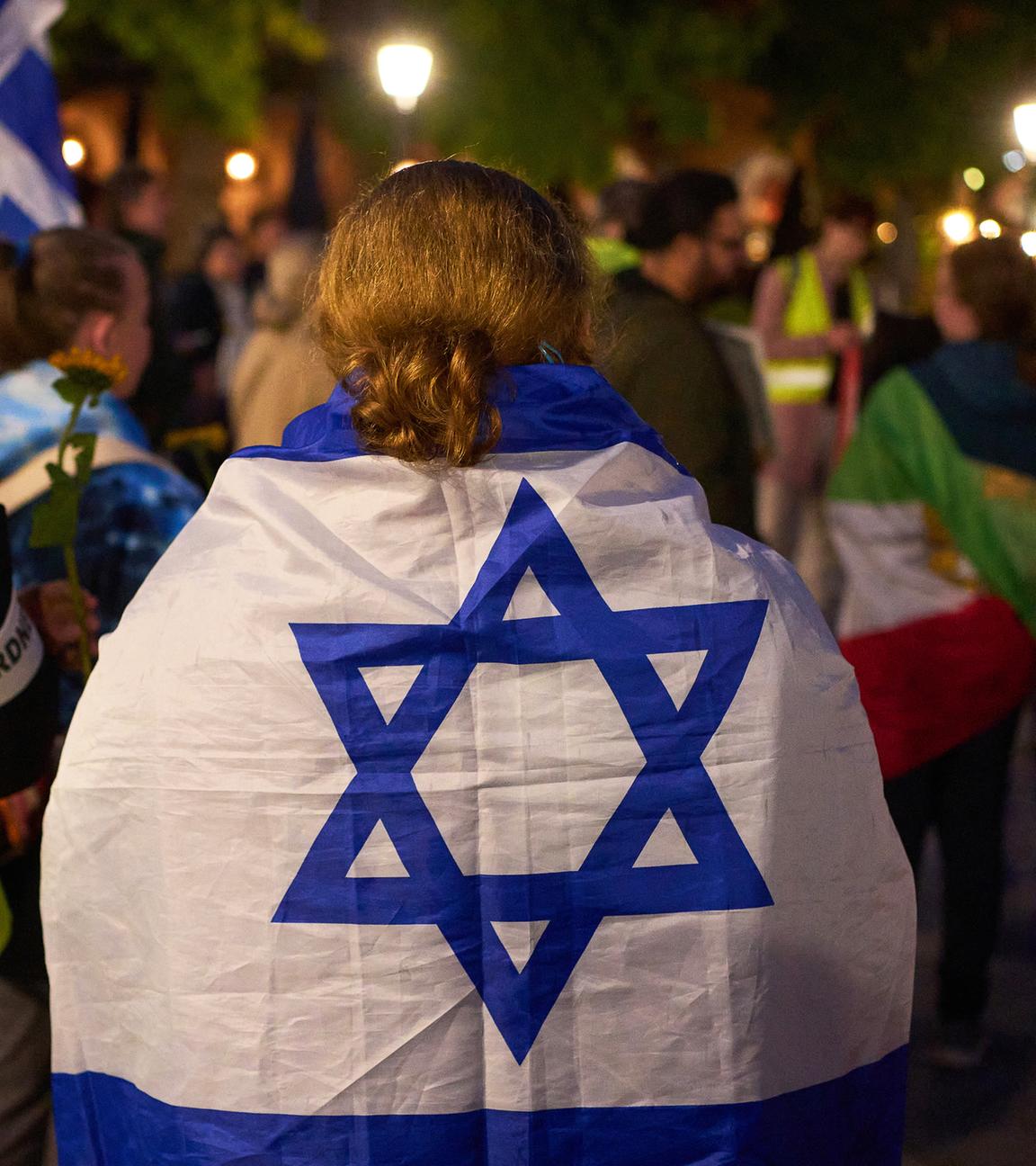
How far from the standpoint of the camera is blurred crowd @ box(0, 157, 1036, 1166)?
8.49ft

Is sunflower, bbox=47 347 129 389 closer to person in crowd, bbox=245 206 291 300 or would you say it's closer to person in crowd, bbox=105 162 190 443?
person in crowd, bbox=105 162 190 443

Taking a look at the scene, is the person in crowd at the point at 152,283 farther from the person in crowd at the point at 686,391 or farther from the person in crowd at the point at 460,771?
the person in crowd at the point at 460,771

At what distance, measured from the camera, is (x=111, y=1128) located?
6.53 ft

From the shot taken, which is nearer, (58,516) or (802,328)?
(58,516)

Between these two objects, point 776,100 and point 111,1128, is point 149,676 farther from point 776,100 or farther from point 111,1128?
point 776,100

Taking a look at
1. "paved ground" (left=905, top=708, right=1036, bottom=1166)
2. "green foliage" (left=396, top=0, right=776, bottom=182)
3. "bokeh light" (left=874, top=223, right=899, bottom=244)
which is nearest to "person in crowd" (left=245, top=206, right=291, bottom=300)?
"bokeh light" (left=874, top=223, right=899, bottom=244)

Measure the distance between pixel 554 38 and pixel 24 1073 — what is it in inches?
737

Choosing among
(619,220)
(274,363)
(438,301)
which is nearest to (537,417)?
(438,301)

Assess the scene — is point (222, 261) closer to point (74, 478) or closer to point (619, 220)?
point (619, 220)

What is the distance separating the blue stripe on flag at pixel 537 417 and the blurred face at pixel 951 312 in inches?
104

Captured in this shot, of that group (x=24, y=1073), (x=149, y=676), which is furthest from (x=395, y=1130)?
(x=24, y=1073)

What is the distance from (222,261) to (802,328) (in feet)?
14.9

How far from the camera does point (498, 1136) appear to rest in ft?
6.15

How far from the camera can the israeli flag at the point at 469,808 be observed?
1841 millimetres
